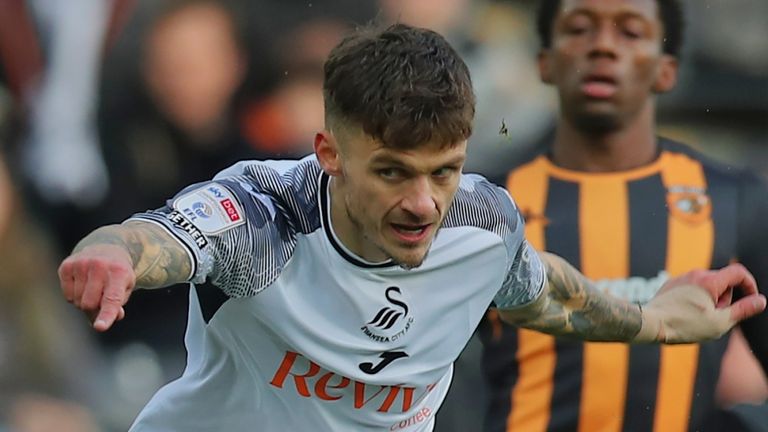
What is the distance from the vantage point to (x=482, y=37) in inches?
214

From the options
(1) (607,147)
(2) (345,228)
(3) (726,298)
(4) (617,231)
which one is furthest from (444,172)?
(1) (607,147)

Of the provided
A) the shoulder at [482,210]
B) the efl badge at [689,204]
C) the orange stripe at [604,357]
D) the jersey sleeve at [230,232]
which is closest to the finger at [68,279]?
the jersey sleeve at [230,232]

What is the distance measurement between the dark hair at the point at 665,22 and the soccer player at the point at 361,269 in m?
1.90

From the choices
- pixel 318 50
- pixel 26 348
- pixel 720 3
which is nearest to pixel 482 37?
pixel 318 50

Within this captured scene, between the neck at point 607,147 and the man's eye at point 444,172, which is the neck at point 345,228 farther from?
the neck at point 607,147

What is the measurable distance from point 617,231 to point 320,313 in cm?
244

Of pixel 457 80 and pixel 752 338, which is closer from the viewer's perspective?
pixel 457 80

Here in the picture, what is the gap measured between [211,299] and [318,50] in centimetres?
231

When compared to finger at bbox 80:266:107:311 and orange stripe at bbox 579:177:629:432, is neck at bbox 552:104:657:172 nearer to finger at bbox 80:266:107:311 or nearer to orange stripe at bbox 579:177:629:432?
orange stripe at bbox 579:177:629:432

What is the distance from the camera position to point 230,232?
9.74ft

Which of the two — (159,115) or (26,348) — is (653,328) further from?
(26,348)

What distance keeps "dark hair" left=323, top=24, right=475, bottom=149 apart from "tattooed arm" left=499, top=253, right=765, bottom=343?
836 mm

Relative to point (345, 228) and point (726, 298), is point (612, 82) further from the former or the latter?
point (345, 228)

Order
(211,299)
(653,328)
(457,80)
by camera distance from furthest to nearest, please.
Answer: (653,328) → (211,299) → (457,80)
